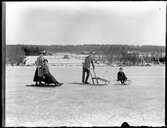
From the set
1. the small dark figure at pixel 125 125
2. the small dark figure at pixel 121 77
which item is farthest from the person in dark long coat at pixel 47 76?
the small dark figure at pixel 125 125

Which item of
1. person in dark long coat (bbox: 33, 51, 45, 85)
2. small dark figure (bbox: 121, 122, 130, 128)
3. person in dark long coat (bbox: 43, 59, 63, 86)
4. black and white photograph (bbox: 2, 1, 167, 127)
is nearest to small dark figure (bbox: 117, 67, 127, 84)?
black and white photograph (bbox: 2, 1, 167, 127)

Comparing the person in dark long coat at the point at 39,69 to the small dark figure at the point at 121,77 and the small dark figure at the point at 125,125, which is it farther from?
the small dark figure at the point at 125,125

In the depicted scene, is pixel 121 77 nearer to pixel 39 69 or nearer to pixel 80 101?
pixel 80 101

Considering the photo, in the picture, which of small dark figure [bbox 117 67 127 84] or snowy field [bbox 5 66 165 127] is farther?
small dark figure [bbox 117 67 127 84]

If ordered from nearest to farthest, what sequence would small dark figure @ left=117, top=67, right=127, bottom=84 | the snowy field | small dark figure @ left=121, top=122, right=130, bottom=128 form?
small dark figure @ left=121, top=122, right=130, bottom=128
the snowy field
small dark figure @ left=117, top=67, right=127, bottom=84

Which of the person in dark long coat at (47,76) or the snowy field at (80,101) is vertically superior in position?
the person in dark long coat at (47,76)

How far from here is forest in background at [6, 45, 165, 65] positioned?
256cm

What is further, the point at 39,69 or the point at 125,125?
the point at 39,69

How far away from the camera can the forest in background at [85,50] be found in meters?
2.56

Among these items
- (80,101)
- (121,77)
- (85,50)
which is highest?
(85,50)

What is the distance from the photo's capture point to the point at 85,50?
2602 mm

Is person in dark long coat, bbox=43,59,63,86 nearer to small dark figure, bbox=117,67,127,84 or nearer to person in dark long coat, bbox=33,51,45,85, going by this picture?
person in dark long coat, bbox=33,51,45,85

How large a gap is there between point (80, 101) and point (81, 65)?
1.15 feet

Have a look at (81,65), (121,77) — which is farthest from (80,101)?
(121,77)
